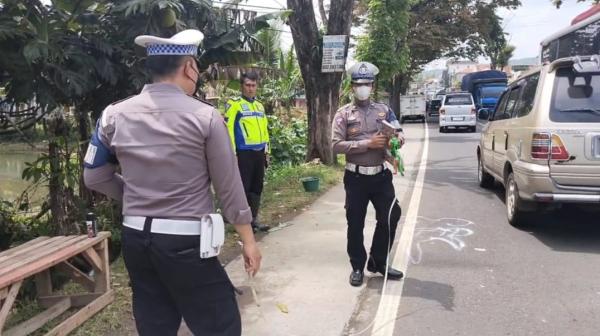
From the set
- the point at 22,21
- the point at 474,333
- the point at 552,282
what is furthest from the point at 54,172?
the point at 552,282

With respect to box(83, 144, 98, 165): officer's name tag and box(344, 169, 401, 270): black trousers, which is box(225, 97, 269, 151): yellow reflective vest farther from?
box(83, 144, 98, 165): officer's name tag

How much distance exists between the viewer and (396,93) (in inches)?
1389

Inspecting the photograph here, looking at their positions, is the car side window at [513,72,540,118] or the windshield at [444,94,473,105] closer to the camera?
the car side window at [513,72,540,118]

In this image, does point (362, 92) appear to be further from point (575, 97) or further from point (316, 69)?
point (316, 69)

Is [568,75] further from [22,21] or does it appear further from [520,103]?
[22,21]

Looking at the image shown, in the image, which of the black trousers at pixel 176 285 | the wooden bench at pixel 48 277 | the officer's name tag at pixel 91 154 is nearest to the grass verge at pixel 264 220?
the wooden bench at pixel 48 277

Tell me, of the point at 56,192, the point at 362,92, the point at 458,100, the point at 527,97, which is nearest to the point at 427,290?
the point at 362,92

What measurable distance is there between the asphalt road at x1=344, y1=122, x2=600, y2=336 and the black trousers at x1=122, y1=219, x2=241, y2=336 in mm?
1619

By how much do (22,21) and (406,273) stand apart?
3647mm

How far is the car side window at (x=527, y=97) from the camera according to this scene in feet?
20.3

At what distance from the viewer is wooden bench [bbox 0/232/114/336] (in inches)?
123

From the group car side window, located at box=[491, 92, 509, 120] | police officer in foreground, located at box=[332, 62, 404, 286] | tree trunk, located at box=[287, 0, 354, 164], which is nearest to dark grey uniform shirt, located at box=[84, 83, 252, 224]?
police officer in foreground, located at box=[332, 62, 404, 286]

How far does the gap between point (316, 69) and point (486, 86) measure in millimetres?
24338

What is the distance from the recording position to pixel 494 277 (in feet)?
15.6
